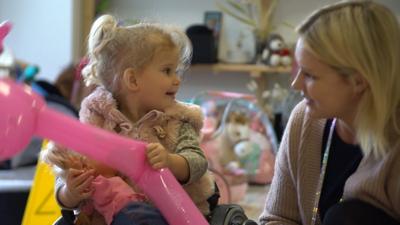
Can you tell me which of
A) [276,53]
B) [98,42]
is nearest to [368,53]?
[98,42]

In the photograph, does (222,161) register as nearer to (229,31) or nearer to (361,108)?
(229,31)

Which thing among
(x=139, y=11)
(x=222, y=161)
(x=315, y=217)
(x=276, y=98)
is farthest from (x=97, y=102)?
(x=139, y=11)

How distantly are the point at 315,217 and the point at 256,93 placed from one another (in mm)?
2326

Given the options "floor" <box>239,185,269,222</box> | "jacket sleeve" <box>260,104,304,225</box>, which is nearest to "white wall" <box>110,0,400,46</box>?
"floor" <box>239,185,269,222</box>

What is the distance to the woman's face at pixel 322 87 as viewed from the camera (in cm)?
95

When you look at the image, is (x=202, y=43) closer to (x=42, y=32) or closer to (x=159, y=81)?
(x=42, y=32)

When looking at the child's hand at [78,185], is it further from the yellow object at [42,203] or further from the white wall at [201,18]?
the white wall at [201,18]

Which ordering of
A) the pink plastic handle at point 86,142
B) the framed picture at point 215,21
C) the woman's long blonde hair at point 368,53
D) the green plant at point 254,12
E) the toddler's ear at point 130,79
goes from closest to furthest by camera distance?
the pink plastic handle at point 86,142 < the woman's long blonde hair at point 368,53 < the toddler's ear at point 130,79 < the green plant at point 254,12 < the framed picture at point 215,21

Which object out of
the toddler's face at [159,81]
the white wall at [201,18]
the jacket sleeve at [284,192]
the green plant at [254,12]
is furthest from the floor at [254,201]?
the toddler's face at [159,81]

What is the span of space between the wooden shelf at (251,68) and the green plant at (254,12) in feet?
0.58

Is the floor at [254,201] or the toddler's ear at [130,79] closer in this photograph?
the toddler's ear at [130,79]

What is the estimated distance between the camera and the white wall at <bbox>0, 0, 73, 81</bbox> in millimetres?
3125

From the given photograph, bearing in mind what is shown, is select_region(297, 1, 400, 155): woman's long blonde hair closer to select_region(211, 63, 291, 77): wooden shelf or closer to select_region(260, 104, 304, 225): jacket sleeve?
select_region(260, 104, 304, 225): jacket sleeve

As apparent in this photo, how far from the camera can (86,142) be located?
88cm
